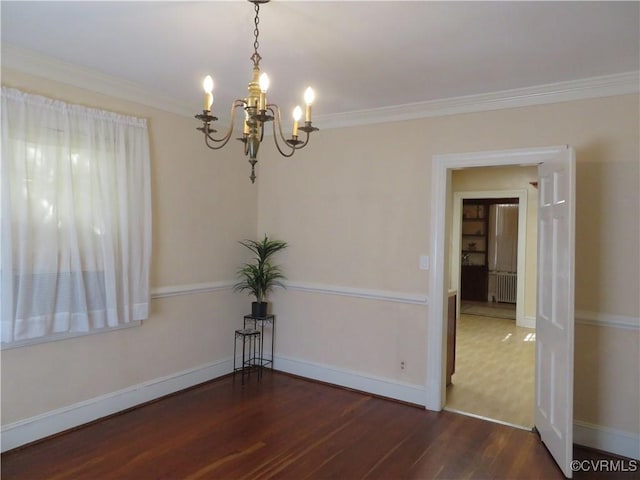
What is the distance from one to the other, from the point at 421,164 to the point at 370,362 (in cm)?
187

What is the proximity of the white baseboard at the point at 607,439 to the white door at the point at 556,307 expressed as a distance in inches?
11.0

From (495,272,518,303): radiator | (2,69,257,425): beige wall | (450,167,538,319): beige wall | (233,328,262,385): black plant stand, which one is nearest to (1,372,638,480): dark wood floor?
(2,69,257,425): beige wall

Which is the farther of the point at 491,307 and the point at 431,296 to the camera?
the point at 491,307

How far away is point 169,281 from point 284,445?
1780mm

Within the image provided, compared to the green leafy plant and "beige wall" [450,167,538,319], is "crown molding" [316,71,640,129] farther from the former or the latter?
"beige wall" [450,167,538,319]

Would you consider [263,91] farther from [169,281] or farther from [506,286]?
[506,286]

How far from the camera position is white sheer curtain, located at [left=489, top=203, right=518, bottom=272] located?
9.23 metres

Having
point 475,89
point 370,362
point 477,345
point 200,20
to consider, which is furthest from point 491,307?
point 200,20

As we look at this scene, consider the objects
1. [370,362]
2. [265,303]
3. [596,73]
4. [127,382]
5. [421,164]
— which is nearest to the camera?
[596,73]

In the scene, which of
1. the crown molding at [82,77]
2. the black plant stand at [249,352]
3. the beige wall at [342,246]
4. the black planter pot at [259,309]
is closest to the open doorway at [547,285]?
the beige wall at [342,246]

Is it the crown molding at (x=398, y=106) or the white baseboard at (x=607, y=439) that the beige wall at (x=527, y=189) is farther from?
the white baseboard at (x=607, y=439)

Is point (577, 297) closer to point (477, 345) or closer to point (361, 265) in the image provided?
point (361, 265)

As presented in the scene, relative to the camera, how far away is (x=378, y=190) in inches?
155

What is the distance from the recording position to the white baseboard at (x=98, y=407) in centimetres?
281
